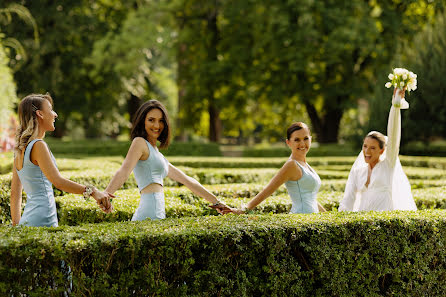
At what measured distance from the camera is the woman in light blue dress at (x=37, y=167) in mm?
3773

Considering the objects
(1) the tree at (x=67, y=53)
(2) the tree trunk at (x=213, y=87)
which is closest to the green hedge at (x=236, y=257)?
(2) the tree trunk at (x=213, y=87)

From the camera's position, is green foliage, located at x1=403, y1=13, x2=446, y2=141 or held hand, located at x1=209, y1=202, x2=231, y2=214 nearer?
held hand, located at x1=209, y1=202, x2=231, y2=214

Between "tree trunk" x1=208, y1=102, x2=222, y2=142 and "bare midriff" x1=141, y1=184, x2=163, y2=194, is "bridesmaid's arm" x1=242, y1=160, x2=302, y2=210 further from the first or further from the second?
"tree trunk" x1=208, y1=102, x2=222, y2=142

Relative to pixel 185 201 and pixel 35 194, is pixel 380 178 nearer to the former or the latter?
pixel 185 201

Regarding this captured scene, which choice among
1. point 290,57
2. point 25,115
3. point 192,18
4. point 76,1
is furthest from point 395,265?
point 76,1

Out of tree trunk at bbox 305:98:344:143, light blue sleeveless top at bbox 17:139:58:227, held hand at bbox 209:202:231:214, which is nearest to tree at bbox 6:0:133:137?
tree trunk at bbox 305:98:344:143

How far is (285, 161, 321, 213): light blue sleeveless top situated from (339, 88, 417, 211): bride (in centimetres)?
106

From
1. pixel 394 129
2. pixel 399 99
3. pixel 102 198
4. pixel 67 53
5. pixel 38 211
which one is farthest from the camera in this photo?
pixel 67 53

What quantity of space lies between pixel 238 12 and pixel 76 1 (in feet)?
30.5

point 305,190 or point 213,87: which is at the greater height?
point 213,87

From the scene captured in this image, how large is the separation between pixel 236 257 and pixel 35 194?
5.48 feet

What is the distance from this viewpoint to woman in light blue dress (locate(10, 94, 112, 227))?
3773mm

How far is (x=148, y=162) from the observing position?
168 inches

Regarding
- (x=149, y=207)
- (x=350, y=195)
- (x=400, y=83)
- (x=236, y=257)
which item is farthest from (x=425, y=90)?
(x=236, y=257)
